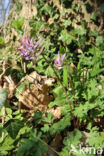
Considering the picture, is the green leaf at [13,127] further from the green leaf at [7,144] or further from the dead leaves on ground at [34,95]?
the dead leaves on ground at [34,95]

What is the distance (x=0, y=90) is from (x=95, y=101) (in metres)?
0.89

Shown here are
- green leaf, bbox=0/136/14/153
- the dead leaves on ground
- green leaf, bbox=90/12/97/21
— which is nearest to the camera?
green leaf, bbox=0/136/14/153

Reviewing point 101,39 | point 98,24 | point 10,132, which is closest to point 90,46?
point 101,39

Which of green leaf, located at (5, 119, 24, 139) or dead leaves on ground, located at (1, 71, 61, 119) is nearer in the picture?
green leaf, located at (5, 119, 24, 139)

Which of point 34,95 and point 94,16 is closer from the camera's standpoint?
point 34,95

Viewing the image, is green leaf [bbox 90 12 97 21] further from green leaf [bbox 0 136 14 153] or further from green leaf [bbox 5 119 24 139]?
green leaf [bbox 0 136 14 153]

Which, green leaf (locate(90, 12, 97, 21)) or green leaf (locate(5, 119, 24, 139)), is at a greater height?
green leaf (locate(90, 12, 97, 21))

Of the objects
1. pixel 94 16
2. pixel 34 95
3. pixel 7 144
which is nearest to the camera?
pixel 7 144

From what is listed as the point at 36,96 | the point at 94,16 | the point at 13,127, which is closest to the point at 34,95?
the point at 36,96

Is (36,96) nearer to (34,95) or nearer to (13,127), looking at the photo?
(34,95)

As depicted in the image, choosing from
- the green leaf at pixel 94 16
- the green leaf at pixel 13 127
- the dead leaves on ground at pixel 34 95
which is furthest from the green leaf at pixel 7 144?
the green leaf at pixel 94 16

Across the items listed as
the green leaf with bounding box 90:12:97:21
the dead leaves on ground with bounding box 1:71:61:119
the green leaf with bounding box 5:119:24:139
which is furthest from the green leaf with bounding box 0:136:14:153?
the green leaf with bounding box 90:12:97:21

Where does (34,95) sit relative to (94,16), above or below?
below

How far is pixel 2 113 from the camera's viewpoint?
62.4 inches
